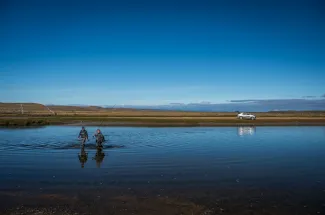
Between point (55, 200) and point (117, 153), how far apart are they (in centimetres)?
1260

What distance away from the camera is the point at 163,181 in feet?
51.3

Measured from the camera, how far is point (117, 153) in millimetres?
24906

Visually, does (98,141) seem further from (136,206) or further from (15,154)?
(136,206)

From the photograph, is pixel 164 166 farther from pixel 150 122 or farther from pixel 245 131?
pixel 150 122

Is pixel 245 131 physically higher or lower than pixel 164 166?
higher

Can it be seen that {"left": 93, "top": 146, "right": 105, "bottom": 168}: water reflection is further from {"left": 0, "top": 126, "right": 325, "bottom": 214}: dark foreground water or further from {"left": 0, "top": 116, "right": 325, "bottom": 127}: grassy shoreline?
{"left": 0, "top": 116, "right": 325, "bottom": 127}: grassy shoreline

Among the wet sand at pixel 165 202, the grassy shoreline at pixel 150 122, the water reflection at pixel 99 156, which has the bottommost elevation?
the wet sand at pixel 165 202

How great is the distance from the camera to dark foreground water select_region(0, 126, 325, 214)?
11.8m

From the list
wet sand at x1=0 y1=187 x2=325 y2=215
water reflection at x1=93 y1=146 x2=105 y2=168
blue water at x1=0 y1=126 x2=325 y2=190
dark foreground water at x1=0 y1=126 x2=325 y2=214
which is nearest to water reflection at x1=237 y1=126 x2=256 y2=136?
blue water at x1=0 y1=126 x2=325 y2=190

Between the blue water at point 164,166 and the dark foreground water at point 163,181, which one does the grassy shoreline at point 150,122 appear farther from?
the dark foreground water at point 163,181

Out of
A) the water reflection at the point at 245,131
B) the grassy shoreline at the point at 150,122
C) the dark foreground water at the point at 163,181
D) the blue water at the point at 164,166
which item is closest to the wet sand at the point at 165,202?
the dark foreground water at the point at 163,181

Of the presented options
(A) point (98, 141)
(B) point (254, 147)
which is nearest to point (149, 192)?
(A) point (98, 141)

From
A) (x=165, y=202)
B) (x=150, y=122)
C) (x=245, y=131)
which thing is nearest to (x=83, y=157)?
(x=165, y=202)

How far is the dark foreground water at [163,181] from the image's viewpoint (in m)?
11.8
